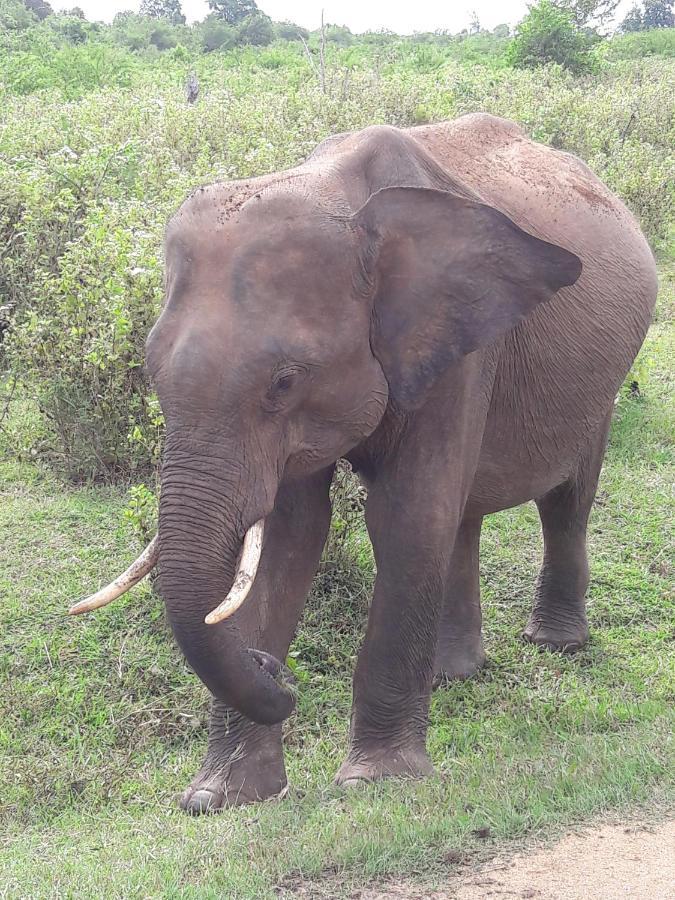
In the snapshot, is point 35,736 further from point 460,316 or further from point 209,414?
point 460,316

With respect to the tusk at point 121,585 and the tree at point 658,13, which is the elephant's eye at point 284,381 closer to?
the tusk at point 121,585

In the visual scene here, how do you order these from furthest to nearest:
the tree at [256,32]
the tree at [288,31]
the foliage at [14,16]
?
the tree at [288,31], the tree at [256,32], the foliage at [14,16]

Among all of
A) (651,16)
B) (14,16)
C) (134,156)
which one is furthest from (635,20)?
(134,156)

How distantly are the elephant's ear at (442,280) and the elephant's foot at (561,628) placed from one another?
7.46 ft

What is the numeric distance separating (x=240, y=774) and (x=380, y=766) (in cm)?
50

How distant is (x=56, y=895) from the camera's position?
3414mm

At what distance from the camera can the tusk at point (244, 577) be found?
3270mm

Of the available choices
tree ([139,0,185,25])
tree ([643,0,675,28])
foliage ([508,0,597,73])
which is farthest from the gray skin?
tree ([643,0,675,28])

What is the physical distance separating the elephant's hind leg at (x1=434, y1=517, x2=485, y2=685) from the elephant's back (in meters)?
0.60

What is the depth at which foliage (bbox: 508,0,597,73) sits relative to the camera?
21.9 m

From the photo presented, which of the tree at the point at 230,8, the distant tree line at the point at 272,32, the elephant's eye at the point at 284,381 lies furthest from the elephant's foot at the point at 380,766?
the tree at the point at 230,8

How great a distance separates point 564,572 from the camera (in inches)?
231

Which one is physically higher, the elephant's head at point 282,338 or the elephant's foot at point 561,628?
the elephant's head at point 282,338

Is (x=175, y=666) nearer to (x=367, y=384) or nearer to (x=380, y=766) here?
(x=380, y=766)
